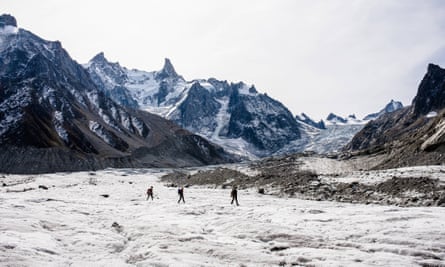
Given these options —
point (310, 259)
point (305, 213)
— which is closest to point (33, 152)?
point (305, 213)

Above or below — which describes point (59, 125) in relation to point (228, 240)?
above

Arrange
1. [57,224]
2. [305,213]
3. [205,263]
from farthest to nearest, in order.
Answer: [305,213]
[57,224]
[205,263]

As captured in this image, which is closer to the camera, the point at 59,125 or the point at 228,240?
the point at 228,240

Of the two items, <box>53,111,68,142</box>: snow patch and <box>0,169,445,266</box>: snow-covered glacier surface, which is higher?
<box>53,111,68,142</box>: snow patch

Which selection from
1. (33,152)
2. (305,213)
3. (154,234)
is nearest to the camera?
(154,234)

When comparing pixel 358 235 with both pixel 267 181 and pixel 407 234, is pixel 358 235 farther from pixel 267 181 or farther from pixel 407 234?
pixel 267 181

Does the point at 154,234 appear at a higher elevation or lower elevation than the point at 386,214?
lower

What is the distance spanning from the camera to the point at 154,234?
21125 millimetres

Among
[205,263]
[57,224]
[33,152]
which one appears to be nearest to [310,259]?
[205,263]

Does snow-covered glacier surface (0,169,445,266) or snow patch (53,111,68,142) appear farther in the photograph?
snow patch (53,111,68,142)

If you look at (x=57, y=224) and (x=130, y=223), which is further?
(x=130, y=223)

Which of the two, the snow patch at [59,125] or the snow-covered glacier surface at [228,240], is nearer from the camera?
the snow-covered glacier surface at [228,240]

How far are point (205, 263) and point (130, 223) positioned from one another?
11069 mm

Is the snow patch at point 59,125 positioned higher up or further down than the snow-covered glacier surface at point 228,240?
higher up
